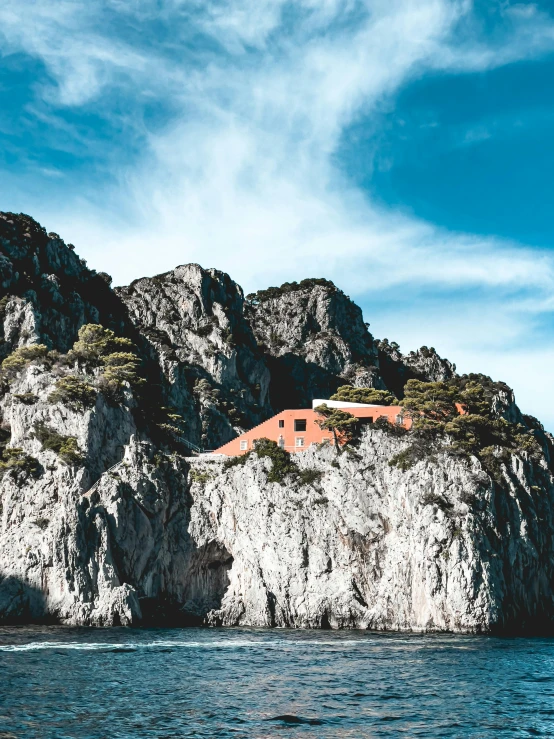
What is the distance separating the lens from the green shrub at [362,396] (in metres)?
93.8

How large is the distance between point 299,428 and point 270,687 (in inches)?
1900

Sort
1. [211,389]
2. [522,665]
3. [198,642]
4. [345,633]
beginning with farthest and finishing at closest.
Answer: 1. [211,389]
2. [345,633]
3. [198,642]
4. [522,665]

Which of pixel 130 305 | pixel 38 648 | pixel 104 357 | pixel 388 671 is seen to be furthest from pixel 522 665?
pixel 130 305

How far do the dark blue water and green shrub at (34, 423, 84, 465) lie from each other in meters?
19.8

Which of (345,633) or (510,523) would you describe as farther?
(510,523)

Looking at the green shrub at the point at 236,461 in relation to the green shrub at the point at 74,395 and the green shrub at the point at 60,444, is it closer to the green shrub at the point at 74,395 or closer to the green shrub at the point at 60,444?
the green shrub at the point at 60,444

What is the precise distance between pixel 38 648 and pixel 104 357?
150ft

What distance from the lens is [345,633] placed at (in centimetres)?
6662

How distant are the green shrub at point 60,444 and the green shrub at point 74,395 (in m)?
3.27

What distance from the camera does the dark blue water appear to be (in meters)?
32.4

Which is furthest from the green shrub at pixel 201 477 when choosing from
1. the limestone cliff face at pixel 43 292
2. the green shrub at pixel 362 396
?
the limestone cliff face at pixel 43 292

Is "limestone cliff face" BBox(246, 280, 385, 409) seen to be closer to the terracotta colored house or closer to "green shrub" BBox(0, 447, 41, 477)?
the terracotta colored house

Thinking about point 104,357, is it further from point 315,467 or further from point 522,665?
point 522,665

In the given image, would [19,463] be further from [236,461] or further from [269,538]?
[269,538]
